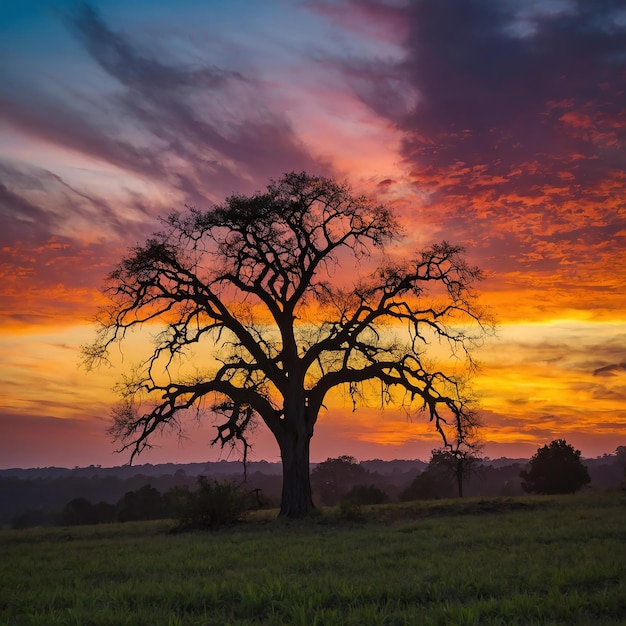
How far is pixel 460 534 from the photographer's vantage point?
706 inches

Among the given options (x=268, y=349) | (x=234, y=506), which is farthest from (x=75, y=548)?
(x=268, y=349)

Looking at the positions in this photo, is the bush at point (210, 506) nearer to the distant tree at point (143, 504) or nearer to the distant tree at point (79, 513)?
the distant tree at point (143, 504)

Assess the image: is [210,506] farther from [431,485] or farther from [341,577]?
[431,485]

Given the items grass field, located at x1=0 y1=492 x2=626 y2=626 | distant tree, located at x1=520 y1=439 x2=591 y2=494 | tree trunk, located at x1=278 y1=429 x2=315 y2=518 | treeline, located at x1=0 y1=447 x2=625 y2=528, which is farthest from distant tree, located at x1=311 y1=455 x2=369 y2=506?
grass field, located at x1=0 y1=492 x2=626 y2=626

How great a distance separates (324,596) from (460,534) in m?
9.38

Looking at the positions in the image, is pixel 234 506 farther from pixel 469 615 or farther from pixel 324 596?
pixel 469 615

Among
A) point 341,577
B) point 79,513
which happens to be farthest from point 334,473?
point 341,577

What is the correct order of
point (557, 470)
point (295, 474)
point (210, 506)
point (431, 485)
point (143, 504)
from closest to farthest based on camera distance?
point (210, 506) < point (295, 474) < point (557, 470) < point (143, 504) < point (431, 485)

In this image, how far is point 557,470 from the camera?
48.2 metres

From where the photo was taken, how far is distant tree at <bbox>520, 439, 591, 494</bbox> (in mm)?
47844

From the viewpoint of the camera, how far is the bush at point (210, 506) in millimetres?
25703

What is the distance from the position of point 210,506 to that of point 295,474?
4.69 meters

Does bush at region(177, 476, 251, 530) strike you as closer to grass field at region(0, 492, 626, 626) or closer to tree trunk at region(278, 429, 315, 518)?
tree trunk at region(278, 429, 315, 518)

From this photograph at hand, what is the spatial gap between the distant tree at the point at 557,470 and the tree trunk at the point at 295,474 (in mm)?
26365
